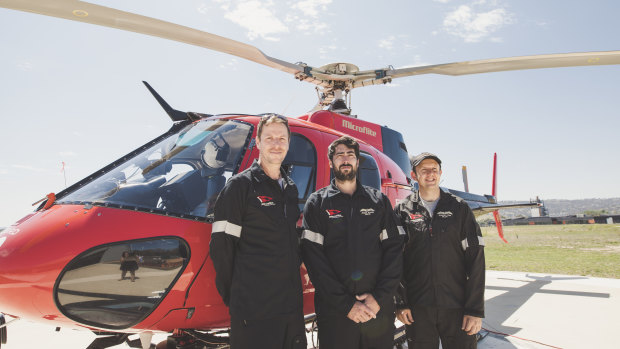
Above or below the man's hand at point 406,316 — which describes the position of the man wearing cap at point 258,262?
above

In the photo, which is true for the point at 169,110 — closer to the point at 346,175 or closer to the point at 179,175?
the point at 179,175

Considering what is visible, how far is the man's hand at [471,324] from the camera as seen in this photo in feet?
9.60

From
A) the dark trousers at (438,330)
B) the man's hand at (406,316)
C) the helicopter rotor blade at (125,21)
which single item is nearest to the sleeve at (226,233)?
the man's hand at (406,316)

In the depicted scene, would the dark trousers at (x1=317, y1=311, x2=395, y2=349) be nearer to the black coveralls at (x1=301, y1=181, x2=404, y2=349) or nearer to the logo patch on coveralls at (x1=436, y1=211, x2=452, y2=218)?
the black coveralls at (x1=301, y1=181, x2=404, y2=349)

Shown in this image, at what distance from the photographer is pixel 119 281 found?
2.40 meters

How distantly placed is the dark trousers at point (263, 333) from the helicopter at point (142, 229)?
557 millimetres

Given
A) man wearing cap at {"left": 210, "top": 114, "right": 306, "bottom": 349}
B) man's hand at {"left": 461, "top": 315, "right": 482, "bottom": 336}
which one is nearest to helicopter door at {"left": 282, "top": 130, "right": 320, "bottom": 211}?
man wearing cap at {"left": 210, "top": 114, "right": 306, "bottom": 349}

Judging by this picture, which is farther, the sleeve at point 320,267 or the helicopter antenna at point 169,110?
the helicopter antenna at point 169,110

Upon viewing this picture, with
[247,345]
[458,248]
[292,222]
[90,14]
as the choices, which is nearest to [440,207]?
[458,248]

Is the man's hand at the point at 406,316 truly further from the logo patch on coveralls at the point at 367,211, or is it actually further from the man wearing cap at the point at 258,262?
the man wearing cap at the point at 258,262

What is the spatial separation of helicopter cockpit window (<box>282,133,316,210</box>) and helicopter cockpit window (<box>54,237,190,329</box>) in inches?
50.7

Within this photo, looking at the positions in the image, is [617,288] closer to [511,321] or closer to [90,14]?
[511,321]

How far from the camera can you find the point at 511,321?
→ 6758 millimetres

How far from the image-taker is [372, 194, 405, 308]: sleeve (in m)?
2.66
